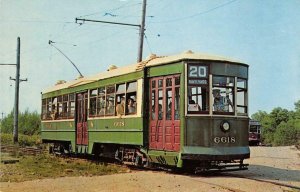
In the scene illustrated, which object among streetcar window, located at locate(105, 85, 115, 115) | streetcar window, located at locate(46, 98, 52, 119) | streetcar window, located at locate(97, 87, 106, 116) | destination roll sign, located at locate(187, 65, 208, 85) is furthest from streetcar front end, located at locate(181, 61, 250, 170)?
streetcar window, located at locate(46, 98, 52, 119)

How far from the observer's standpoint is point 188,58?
1283 centimetres

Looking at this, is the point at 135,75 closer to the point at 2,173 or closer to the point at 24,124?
the point at 2,173

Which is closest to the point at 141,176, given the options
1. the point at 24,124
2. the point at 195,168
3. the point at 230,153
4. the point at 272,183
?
the point at 195,168

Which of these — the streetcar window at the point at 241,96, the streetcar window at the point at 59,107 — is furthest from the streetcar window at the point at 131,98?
the streetcar window at the point at 59,107

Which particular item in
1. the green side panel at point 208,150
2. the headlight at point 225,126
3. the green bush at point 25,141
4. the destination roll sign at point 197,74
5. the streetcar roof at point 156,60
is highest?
the streetcar roof at point 156,60

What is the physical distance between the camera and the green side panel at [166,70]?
42.4ft

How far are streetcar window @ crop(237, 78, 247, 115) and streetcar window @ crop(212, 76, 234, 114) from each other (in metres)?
0.26

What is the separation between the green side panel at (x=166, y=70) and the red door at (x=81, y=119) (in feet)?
18.0

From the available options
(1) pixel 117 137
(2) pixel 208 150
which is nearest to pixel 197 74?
(2) pixel 208 150

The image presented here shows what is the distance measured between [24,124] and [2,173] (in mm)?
45869

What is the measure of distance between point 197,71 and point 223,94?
3.17ft

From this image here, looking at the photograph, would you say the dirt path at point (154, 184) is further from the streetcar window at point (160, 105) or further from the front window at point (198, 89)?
the front window at point (198, 89)

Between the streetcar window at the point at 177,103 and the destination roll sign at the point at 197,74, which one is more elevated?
the destination roll sign at the point at 197,74

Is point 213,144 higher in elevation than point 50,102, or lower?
lower
